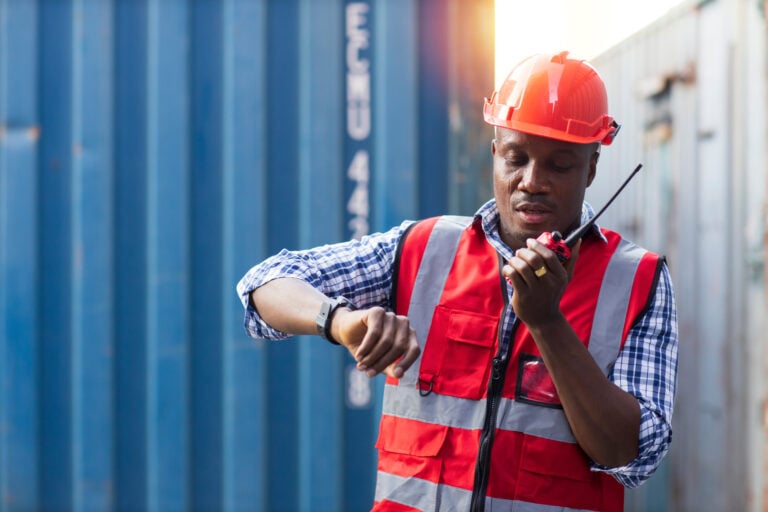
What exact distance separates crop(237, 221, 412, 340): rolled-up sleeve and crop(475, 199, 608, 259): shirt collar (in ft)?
0.67

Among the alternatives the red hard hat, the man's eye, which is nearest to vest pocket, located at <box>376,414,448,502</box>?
the man's eye

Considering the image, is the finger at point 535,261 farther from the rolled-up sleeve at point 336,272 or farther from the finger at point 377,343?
the rolled-up sleeve at point 336,272

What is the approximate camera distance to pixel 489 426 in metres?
1.73

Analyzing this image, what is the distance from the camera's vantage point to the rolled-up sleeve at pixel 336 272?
1876mm

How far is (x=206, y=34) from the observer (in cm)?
360

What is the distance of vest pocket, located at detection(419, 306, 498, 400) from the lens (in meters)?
1.79

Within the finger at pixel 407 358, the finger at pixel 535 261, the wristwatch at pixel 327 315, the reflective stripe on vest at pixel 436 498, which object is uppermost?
the finger at pixel 535 261

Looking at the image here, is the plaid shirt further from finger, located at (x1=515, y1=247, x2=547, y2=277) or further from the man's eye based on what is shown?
Answer: finger, located at (x1=515, y1=247, x2=547, y2=277)

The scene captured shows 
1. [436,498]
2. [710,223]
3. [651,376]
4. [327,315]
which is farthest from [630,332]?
[710,223]

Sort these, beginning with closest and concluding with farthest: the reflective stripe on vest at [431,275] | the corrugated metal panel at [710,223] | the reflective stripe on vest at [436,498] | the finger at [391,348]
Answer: the finger at [391,348], the reflective stripe on vest at [436,498], the reflective stripe on vest at [431,275], the corrugated metal panel at [710,223]

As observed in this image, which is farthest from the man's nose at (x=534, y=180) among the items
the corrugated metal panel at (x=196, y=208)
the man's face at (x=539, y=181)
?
the corrugated metal panel at (x=196, y=208)

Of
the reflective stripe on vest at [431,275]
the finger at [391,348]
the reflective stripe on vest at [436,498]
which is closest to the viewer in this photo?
the finger at [391,348]

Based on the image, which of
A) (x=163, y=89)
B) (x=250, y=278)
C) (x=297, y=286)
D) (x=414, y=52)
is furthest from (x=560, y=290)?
(x=163, y=89)

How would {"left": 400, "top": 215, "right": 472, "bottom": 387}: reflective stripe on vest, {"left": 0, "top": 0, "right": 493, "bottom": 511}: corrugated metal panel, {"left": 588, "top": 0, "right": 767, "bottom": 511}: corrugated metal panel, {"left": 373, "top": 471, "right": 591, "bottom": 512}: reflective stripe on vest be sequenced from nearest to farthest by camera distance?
{"left": 373, "top": 471, "right": 591, "bottom": 512}: reflective stripe on vest < {"left": 400, "top": 215, "right": 472, "bottom": 387}: reflective stripe on vest < {"left": 588, "top": 0, "right": 767, "bottom": 511}: corrugated metal panel < {"left": 0, "top": 0, "right": 493, "bottom": 511}: corrugated metal panel
